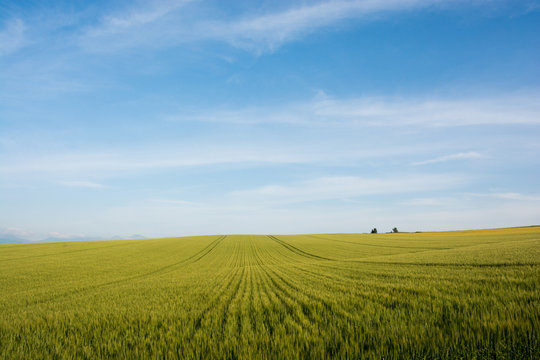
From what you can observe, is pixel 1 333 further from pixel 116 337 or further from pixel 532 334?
pixel 532 334

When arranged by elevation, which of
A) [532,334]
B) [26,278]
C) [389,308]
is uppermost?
[532,334]

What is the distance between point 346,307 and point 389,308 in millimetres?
1073

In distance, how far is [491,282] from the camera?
8.27 metres

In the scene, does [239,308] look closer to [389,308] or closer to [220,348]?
[220,348]

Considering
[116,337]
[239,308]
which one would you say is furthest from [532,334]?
[116,337]

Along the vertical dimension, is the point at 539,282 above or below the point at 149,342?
above

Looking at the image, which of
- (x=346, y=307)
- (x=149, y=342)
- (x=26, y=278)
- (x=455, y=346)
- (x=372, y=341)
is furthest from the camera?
(x=26, y=278)

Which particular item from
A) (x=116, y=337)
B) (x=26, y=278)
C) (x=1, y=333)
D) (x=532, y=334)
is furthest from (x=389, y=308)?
(x=26, y=278)

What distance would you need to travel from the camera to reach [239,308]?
27.0 feet

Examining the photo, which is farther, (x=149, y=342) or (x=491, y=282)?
(x=491, y=282)

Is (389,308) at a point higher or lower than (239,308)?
higher

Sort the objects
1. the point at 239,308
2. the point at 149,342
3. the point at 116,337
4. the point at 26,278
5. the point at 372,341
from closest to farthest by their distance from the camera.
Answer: the point at 372,341 → the point at 149,342 → the point at 116,337 → the point at 239,308 → the point at 26,278

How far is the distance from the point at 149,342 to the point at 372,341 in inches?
169

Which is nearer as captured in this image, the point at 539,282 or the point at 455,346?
the point at 455,346
